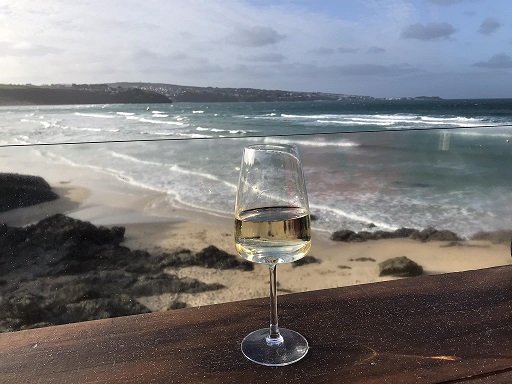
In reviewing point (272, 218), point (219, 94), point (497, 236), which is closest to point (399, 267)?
point (497, 236)

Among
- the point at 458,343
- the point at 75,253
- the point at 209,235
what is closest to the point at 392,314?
the point at 458,343

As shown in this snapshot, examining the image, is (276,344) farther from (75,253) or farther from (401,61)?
(401,61)

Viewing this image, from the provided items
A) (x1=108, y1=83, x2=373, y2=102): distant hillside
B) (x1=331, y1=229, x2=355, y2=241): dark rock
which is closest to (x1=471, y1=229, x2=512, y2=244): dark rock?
(x1=331, y1=229, x2=355, y2=241): dark rock

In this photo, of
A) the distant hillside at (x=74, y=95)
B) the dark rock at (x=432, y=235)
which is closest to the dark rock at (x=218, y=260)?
the dark rock at (x=432, y=235)

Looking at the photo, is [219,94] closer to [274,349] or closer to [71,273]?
[71,273]

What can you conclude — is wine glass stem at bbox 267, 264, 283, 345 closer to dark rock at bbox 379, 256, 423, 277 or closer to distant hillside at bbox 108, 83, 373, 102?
dark rock at bbox 379, 256, 423, 277

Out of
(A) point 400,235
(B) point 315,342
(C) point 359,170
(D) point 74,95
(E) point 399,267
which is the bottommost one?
(E) point 399,267
